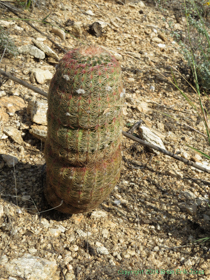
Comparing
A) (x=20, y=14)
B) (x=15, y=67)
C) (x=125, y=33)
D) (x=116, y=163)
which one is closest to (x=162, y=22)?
(x=125, y=33)

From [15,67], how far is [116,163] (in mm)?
2345

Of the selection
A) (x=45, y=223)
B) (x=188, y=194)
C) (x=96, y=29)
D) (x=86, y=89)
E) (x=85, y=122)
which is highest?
(x=86, y=89)

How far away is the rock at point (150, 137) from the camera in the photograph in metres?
3.61

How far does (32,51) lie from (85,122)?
2.58m

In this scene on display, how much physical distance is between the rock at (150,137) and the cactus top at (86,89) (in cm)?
155

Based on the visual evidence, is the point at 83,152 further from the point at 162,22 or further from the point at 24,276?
the point at 162,22

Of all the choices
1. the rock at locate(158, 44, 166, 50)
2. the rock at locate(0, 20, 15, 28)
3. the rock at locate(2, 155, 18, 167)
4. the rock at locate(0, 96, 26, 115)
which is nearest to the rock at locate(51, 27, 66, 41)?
the rock at locate(0, 20, 15, 28)

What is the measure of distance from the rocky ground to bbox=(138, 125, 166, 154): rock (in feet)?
0.36

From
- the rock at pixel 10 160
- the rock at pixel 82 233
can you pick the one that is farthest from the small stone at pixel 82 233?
the rock at pixel 10 160

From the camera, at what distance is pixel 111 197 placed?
10.2 ft

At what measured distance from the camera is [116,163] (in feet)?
7.82

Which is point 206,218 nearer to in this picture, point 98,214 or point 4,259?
point 98,214

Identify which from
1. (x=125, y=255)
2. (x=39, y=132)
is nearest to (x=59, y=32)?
(x=39, y=132)

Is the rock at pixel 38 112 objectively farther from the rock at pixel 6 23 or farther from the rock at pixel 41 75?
the rock at pixel 6 23
